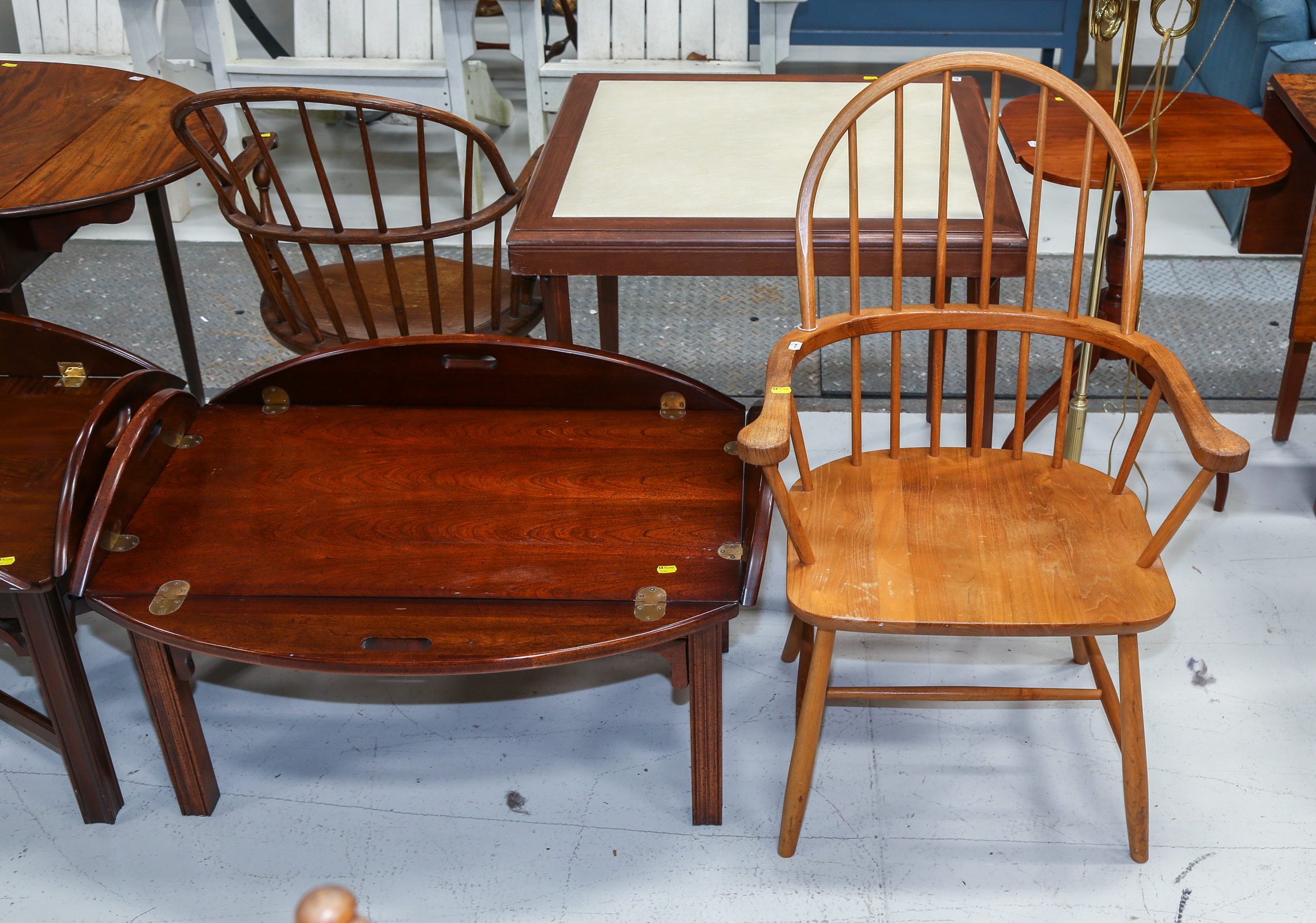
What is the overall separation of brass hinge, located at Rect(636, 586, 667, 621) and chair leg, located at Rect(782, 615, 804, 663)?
1.35 feet

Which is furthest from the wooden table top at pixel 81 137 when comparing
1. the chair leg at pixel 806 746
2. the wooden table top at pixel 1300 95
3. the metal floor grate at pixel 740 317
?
the wooden table top at pixel 1300 95

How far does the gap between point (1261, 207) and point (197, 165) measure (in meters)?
2.02

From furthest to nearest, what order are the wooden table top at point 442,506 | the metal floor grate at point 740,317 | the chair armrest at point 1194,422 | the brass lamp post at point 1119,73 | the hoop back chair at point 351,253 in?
1. the metal floor grate at point 740,317
2. the hoop back chair at point 351,253
3. the brass lamp post at point 1119,73
4. the wooden table top at point 442,506
5. the chair armrest at point 1194,422

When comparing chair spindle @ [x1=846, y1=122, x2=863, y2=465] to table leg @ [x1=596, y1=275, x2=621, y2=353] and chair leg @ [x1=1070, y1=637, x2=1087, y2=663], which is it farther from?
table leg @ [x1=596, y1=275, x2=621, y2=353]

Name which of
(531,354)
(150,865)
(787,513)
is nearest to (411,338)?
(531,354)

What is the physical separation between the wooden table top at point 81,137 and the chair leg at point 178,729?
829mm

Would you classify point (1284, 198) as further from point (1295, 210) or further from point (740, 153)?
point (740, 153)

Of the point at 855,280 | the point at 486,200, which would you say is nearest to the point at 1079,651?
the point at 855,280

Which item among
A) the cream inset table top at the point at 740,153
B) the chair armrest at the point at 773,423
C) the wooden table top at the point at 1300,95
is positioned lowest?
the chair armrest at the point at 773,423

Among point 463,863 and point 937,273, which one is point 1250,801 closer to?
point 937,273

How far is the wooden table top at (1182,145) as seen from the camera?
6.46 feet

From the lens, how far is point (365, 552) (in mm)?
1524

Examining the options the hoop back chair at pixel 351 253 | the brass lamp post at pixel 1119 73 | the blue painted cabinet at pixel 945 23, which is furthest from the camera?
the blue painted cabinet at pixel 945 23

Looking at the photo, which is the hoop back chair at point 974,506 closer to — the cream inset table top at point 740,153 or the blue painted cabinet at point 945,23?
the cream inset table top at point 740,153
